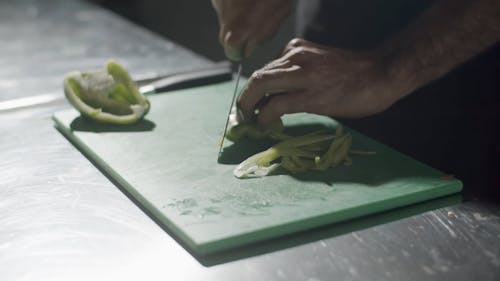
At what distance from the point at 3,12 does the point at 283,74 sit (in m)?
1.43

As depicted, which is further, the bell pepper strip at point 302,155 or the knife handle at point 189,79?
the knife handle at point 189,79

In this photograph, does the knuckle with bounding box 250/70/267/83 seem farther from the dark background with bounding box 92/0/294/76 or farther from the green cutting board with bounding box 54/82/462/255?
the dark background with bounding box 92/0/294/76

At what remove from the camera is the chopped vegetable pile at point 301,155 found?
50.3 inches

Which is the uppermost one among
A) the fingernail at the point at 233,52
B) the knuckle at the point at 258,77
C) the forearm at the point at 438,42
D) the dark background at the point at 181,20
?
the forearm at the point at 438,42

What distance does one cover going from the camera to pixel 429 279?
0.97 metres

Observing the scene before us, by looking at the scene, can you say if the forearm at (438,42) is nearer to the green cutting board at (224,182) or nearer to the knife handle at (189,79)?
the green cutting board at (224,182)

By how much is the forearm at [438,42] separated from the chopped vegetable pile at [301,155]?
0.52ft

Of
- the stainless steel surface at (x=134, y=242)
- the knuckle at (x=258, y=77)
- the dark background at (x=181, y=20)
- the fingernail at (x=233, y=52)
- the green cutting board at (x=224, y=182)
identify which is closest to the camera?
the stainless steel surface at (x=134, y=242)

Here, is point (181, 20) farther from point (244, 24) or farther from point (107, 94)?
point (107, 94)

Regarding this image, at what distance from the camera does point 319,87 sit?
1407 millimetres

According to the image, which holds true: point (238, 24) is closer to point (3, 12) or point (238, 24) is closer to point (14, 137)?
point (14, 137)

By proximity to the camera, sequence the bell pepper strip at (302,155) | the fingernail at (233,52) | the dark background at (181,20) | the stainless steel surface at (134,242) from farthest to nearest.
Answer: the dark background at (181,20)
the fingernail at (233,52)
the bell pepper strip at (302,155)
the stainless steel surface at (134,242)

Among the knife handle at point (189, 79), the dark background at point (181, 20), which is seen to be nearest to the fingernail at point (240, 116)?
the knife handle at point (189, 79)

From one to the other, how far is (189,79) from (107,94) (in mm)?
254
